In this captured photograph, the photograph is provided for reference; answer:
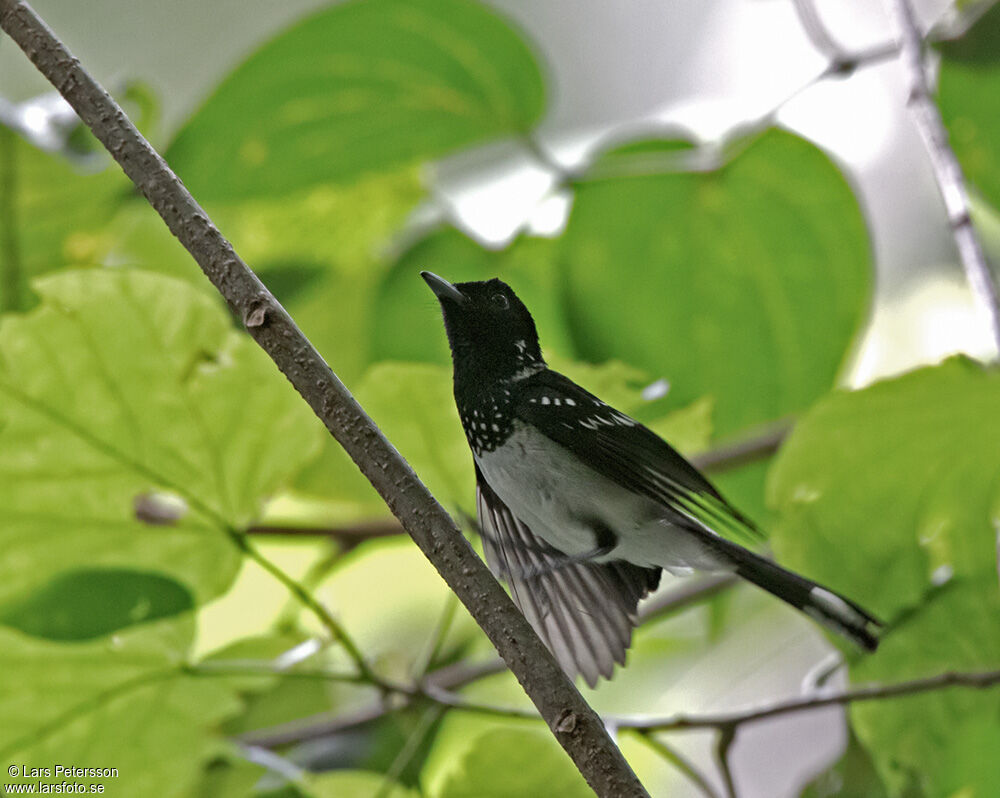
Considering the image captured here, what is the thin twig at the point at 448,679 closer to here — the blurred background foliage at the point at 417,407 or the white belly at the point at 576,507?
the blurred background foliage at the point at 417,407

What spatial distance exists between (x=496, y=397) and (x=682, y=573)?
10cm

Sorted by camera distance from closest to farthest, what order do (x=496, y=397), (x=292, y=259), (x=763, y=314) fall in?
1. (x=496, y=397)
2. (x=763, y=314)
3. (x=292, y=259)

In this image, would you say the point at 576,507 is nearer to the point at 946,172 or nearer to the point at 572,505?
the point at 572,505

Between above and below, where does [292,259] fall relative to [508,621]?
above

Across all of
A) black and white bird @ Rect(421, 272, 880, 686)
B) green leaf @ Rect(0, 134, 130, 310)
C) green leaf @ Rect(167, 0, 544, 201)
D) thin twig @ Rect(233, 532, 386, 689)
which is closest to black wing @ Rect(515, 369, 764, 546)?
black and white bird @ Rect(421, 272, 880, 686)

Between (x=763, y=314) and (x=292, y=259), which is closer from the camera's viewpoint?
(x=763, y=314)

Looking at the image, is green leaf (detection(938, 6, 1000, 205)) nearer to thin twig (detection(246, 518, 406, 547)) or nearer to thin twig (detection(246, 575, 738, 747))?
thin twig (detection(246, 575, 738, 747))

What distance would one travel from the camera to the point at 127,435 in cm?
45

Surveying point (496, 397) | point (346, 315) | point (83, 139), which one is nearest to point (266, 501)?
point (496, 397)

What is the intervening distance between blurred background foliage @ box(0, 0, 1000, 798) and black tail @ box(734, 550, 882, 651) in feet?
0.25

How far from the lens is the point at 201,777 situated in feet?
1.55

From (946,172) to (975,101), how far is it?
7.7 inches

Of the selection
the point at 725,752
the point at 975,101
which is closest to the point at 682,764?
the point at 725,752

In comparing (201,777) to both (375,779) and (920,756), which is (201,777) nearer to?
(375,779)
